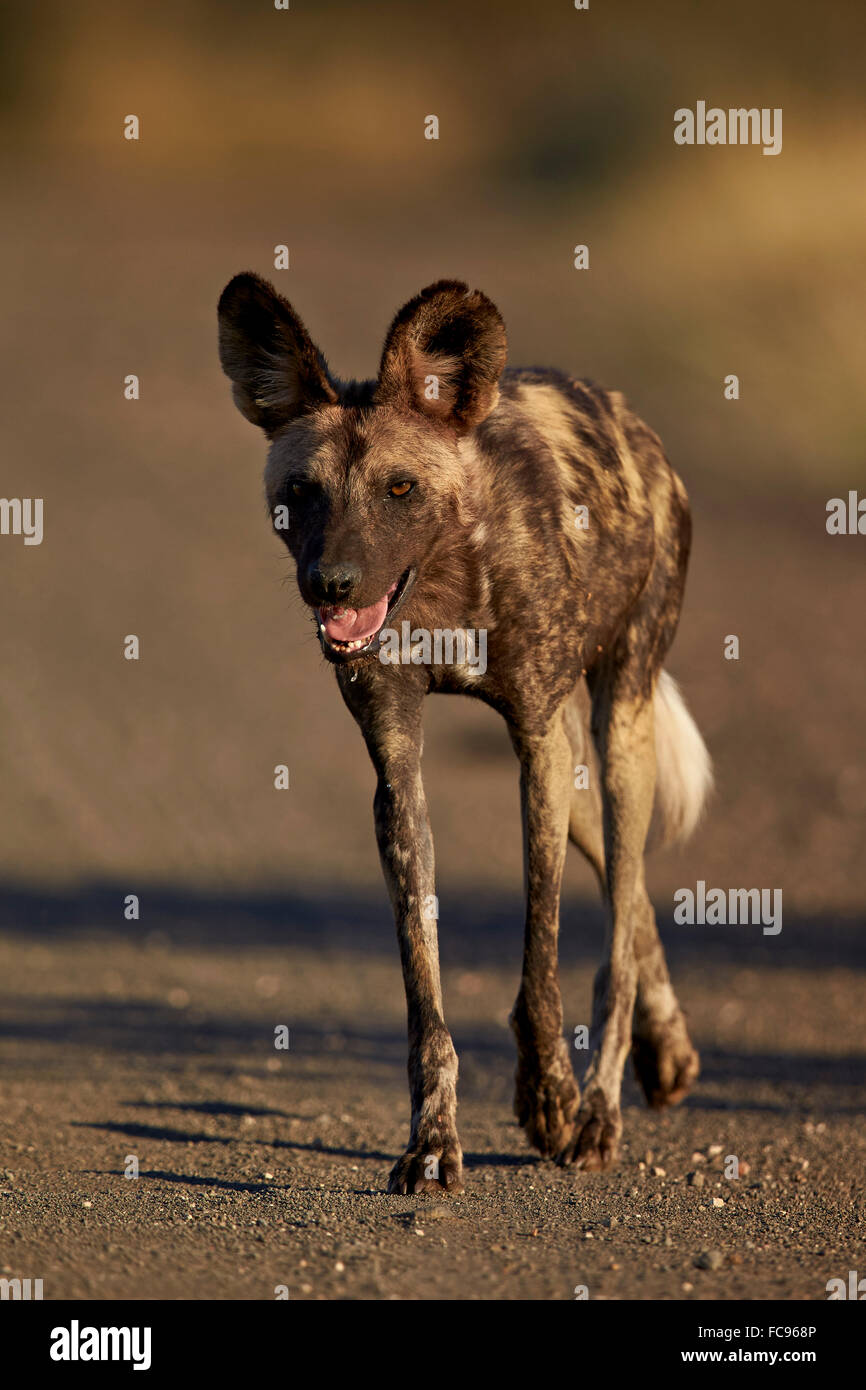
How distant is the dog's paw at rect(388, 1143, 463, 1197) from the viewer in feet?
14.6

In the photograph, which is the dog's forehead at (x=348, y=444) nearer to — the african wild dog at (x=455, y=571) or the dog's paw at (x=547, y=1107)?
the african wild dog at (x=455, y=571)

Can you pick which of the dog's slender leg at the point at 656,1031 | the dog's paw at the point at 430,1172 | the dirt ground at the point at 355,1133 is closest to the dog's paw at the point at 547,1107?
Result: the dirt ground at the point at 355,1133

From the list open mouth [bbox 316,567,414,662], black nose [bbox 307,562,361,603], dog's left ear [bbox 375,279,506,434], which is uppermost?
dog's left ear [bbox 375,279,506,434]

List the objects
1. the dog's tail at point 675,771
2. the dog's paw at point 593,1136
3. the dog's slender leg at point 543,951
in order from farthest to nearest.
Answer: the dog's tail at point 675,771
the dog's paw at point 593,1136
the dog's slender leg at point 543,951

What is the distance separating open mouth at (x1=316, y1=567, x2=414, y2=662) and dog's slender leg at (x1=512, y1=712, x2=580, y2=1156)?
2.14 ft

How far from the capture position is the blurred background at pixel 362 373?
1160 centimetres

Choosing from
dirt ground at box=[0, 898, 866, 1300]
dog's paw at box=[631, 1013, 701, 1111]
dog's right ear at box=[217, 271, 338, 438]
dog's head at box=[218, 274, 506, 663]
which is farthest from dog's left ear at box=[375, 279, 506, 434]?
dog's paw at box=[631, 1013, 701, 1111]

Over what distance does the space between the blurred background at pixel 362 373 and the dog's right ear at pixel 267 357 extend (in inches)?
174

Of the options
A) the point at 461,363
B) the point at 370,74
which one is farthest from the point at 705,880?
the point at 370,74

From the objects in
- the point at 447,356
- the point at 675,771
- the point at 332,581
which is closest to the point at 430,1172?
the point at 332,581

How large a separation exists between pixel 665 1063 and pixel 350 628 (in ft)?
7.44

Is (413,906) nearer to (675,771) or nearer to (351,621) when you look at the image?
(351,621)

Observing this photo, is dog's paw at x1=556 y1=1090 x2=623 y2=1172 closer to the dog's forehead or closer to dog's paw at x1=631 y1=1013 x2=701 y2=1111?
dog's paw at x1=631 y1=1013 x2=701 y2=1111

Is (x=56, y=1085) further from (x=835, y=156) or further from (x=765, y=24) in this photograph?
(x=765, y=24)
